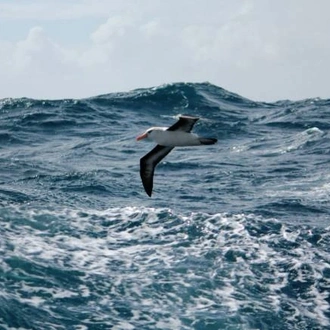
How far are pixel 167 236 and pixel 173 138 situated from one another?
7.91 metres

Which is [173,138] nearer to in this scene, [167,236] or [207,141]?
[207,141]

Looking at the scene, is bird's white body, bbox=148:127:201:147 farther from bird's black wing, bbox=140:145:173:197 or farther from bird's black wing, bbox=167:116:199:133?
bird's black wing, bbox=140:145:173:197

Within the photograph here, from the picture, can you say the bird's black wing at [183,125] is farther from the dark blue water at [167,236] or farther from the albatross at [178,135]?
the dark blue water at [167,236]

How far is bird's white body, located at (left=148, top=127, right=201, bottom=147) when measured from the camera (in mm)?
17409

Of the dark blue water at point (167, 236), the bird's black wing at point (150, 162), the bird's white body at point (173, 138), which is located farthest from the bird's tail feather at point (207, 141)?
the bird's black wing at point (150, 162)

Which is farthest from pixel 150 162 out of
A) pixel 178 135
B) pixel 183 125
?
pixel 183 125

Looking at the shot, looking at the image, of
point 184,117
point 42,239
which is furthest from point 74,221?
point 184,117

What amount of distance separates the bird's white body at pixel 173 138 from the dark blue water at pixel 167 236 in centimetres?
81

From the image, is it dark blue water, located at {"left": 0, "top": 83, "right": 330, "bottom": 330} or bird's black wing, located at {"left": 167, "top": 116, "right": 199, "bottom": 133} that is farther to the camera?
dark blue water, located at {"left": 0, "top": 83, "right": 330, "bottom": 330}

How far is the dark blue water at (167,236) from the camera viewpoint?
2045 centimetres

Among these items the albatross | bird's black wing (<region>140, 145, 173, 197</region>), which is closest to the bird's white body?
the albatross

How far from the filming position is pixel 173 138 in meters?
17.7

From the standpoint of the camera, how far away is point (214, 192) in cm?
3166

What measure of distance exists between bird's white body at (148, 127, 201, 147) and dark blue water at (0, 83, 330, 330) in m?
0.81
